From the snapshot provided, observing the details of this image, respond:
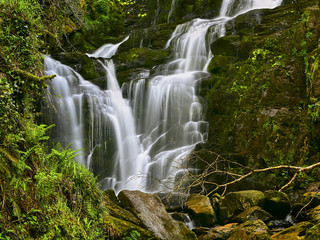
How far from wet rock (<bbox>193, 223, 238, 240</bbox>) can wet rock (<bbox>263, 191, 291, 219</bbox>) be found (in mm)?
927

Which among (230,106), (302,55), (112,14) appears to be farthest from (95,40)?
(302,55)

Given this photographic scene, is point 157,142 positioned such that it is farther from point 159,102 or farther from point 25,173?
point 25,173

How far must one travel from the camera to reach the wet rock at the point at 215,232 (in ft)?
18.2

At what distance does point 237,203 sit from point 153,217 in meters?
2.12

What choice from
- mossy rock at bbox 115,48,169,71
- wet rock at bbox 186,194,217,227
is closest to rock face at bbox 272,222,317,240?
wet rock at bbox 186,194,217,227

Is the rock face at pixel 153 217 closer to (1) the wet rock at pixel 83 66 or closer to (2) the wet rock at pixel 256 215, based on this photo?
(2) the wet rock at pixel 256 215

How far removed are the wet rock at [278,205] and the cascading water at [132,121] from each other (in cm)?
328

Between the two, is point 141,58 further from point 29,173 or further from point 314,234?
point 314,234

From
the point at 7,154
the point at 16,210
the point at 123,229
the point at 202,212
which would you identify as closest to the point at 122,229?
the point at 123,229

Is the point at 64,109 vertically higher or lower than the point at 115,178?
higher

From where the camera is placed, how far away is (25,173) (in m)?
3.39

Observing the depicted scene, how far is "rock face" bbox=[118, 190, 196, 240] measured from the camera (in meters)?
A: 5.00

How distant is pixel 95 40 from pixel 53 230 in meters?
15.6

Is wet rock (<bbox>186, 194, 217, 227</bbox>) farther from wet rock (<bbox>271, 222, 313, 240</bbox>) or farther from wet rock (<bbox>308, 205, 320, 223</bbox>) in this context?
wet rock (<bbox>308, 205, 320, 223</bbox>)
